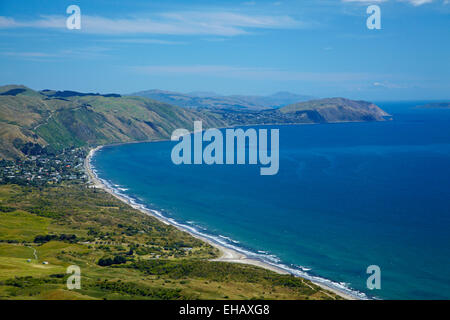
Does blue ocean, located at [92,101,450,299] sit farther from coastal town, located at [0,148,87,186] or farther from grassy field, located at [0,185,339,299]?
coastal town, located at [0,148,87,186]

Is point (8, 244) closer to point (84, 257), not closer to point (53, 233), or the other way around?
point (53, 233)

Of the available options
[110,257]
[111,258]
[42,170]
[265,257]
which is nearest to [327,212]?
[265,257]

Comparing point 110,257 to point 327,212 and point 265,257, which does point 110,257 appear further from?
point 327,212

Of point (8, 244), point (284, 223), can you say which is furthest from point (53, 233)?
point (284, 223)

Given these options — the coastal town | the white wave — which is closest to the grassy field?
the white wave

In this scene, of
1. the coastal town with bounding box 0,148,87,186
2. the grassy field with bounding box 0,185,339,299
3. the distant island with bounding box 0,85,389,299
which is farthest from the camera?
the coastal town with bounding box 0,148,87,186
